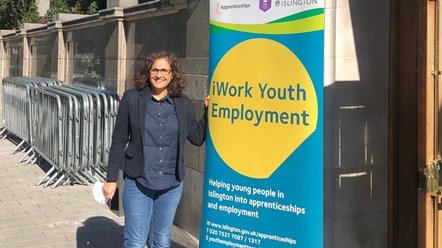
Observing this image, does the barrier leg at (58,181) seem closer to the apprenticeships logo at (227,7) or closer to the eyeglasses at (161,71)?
the eyeglasses at (161,71)

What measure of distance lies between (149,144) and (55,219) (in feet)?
10.2

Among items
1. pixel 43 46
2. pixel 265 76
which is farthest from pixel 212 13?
pixel 43 46

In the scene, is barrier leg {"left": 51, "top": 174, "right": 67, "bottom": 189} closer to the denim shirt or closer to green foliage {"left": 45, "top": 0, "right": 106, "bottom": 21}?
the denim shirt

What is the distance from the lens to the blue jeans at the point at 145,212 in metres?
3.64

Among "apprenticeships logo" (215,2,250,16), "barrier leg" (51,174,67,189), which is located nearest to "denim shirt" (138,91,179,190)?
"apprenticeships logo" (215,2,250,16)

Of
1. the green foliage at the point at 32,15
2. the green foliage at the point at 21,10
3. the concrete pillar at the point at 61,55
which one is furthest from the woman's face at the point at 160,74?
the green foliage at the point at 32,15

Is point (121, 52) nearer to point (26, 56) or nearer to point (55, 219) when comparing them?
→ point (55, 219)

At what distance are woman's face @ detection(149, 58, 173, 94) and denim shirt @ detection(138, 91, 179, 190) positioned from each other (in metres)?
0.10

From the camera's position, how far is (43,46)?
1371 centimetres

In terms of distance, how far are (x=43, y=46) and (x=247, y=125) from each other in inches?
454

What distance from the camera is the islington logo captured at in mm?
3225

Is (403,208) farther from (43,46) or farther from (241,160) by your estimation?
(43,46)

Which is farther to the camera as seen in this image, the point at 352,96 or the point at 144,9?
the point at 144,9

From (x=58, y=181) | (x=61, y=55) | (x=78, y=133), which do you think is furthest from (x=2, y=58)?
(x=78, y=133)
